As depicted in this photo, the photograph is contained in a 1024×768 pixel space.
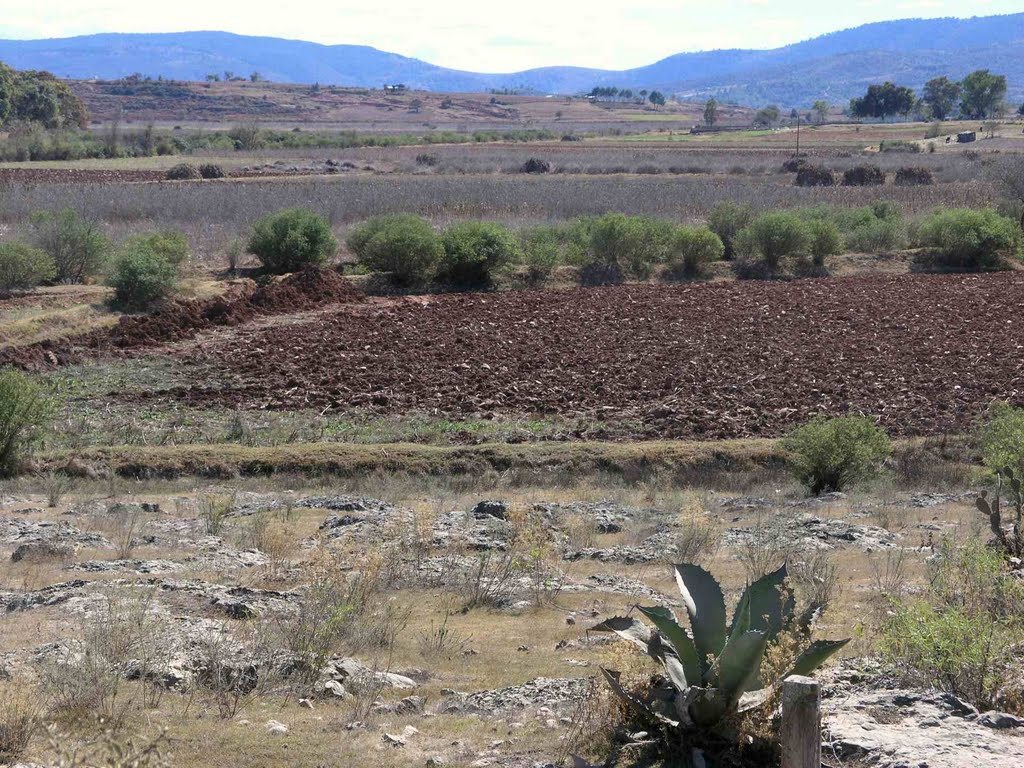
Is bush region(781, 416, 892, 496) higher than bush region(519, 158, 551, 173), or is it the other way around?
bush region(519, 158, 551, 173)

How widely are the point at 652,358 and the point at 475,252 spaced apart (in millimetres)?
10386

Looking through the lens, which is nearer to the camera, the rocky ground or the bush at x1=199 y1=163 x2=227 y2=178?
the rocky ground

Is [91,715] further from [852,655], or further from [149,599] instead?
[852,655]

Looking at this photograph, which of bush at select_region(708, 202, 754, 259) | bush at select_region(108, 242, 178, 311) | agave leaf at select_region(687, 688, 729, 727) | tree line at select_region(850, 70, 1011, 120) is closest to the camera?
agave leaf at select_region(687, 688, 729, 727)

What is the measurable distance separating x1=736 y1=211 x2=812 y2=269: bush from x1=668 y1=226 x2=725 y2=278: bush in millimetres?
1242

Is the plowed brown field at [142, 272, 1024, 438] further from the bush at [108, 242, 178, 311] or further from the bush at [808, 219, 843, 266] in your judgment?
the bush at [808, 219, 843, 266]

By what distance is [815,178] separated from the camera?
60.0 meters

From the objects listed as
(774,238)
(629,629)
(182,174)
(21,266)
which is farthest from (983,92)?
(629,629)

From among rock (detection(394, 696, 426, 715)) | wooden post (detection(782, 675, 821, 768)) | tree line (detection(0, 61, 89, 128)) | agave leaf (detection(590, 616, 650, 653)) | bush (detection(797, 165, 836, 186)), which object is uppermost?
tree line (detection(0, 61, 89, 128))

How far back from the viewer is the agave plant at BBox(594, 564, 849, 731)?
17.5 ft

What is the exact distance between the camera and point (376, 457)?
15805 mm

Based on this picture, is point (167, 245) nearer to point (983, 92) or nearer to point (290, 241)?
point (290, 241)

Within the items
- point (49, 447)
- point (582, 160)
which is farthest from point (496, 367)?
point (582, 160)

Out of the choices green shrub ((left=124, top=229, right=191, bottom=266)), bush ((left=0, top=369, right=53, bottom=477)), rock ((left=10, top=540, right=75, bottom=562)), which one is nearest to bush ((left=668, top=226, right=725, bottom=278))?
green shrub ((left=124, top=229, right=191, bottom=266))
